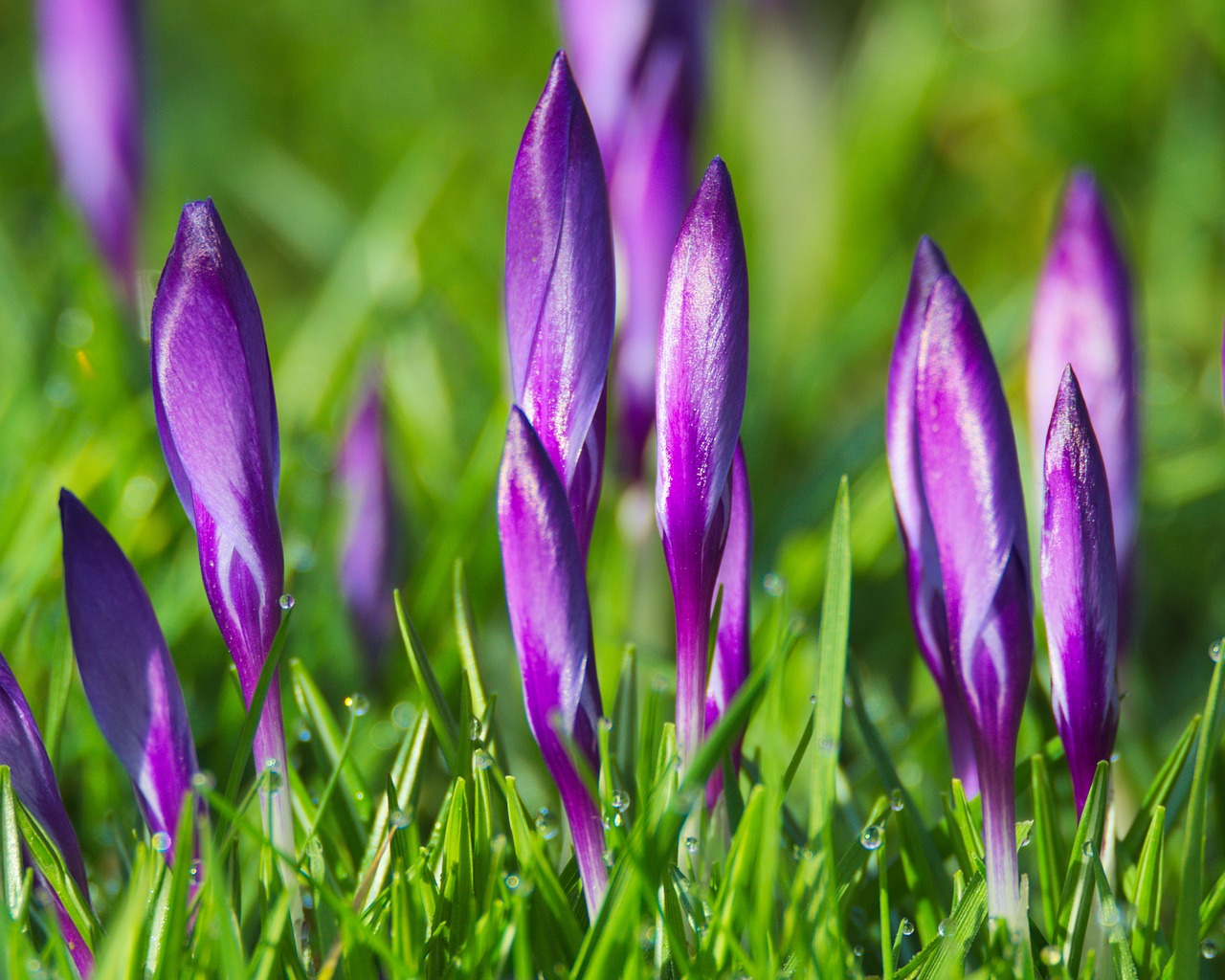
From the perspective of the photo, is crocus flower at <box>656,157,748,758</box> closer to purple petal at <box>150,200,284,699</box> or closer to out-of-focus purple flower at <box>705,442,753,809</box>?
out-of-focus purple flower at <box>705,442,753,809</box>

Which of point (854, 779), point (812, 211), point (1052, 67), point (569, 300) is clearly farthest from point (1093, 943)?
point (1052, 67)

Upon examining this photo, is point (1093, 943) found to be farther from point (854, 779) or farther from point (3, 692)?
point (3, 692)

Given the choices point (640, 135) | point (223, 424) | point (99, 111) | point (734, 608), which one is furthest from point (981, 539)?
point (99, 111)

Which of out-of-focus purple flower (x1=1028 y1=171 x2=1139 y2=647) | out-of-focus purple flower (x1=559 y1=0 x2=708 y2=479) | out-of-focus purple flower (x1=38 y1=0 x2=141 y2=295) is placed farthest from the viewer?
out-of-focus purple flower (x1=38 y1=0 x2=141 y2=295)

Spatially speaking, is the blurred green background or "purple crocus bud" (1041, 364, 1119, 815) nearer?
"purple crocus bud" (1041, 364, 1119, 815)

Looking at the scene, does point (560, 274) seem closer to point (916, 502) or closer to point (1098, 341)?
point (916, 502)

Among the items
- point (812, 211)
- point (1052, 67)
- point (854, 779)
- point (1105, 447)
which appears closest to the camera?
point (1105, 447)

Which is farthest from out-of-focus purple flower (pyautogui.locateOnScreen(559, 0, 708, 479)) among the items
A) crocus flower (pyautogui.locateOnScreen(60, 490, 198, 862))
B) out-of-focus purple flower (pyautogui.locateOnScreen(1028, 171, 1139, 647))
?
crocus flower (pyautogui.locateOnScreen(60, 490, 198, 862))
